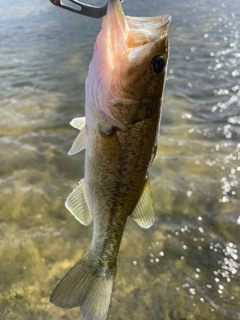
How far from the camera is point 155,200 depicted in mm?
4121

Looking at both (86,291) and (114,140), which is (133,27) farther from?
(86,291)

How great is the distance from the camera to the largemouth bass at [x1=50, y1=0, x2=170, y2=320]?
1606 mm

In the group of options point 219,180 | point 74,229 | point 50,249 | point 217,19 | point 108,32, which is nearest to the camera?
point 108,32

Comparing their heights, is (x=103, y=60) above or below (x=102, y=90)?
above

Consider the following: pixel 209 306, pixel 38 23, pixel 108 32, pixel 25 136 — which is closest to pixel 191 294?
pixel 209 306

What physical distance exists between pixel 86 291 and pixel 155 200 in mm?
2293

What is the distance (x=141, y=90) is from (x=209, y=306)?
7.42 ft

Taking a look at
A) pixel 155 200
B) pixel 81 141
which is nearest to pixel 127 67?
pixel 81 141

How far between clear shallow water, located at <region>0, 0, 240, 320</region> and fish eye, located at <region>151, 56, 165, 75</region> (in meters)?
2.20

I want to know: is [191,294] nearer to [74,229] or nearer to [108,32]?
[74,229]

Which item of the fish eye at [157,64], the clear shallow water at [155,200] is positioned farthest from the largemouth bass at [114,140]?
the clear shallow water at [155,200]

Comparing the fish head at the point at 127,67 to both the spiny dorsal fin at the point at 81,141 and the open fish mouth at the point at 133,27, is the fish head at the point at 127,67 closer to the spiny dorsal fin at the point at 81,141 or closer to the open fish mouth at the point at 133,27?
the open fish mouth at the point at 133,27

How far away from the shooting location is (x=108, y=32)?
1611 millimetres

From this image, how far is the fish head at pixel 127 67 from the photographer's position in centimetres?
158
